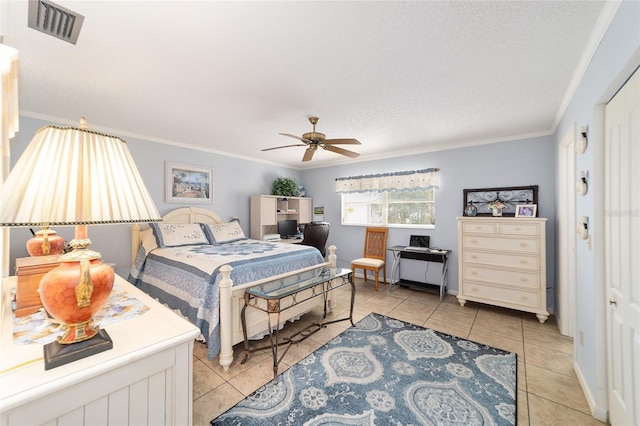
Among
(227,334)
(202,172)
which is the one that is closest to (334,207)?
(202,172)

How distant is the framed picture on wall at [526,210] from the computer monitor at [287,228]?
12.2 feet


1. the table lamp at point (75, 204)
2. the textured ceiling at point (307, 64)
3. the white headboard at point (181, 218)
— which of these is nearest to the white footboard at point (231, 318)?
the table lamp at point (75, 204)

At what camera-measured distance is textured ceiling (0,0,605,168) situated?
1.49 m

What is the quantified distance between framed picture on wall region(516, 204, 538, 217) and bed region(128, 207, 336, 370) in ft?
8.51

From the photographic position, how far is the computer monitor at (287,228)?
17.1ft

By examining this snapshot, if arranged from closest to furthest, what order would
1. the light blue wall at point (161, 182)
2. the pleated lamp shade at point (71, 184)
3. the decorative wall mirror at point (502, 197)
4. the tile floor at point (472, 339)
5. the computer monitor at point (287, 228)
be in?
the pleated lamp shade at point (71, 184) → the tile floor at point (472, 339) → the light blue wall at point (161, 182) → the decorative wall mirror at point (502, 197) → the computer monitor at point (287, 228)

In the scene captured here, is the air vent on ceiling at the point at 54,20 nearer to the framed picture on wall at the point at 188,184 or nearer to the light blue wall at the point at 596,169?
the framed picture on wall at the point at 188,184

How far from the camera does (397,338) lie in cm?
274

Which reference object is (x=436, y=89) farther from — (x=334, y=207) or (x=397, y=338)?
(x=334, y=207)

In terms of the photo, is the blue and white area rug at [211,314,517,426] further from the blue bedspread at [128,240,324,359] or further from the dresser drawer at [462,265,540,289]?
the dresser drawer at [462,265,540,289]

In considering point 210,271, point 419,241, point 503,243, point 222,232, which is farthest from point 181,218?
point 503,243

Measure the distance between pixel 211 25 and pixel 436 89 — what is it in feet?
6.18

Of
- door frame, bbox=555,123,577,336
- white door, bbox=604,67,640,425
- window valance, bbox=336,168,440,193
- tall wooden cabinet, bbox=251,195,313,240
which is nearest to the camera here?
white door, bbox=604,67,640,425

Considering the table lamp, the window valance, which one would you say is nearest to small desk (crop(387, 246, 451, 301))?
the window valance
